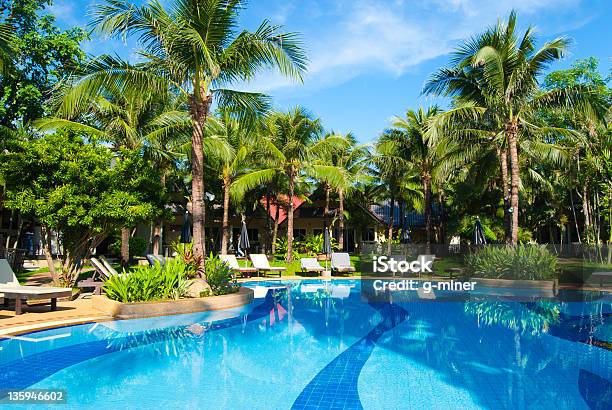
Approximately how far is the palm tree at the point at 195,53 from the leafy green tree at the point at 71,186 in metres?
1.29

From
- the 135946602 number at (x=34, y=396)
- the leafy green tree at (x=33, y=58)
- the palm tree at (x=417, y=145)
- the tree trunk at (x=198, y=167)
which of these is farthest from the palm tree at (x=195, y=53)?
the palm tree at (x=417, y=145)

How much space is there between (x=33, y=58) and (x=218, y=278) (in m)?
11.8

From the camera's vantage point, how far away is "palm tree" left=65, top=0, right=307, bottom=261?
9.85m

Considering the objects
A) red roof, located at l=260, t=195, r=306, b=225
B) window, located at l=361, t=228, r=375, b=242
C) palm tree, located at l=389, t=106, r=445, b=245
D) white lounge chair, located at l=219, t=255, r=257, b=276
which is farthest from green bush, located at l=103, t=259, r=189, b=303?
window, located at l=361, t=228, r=375, b=242

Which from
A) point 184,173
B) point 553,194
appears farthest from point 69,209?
point 553,194

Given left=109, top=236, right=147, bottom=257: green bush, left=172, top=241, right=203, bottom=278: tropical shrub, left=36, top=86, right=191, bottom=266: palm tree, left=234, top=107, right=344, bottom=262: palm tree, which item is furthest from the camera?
left=234, top=107, right=344, bottom=262: palm tree

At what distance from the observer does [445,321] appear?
934cm

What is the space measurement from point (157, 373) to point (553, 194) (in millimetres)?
26592

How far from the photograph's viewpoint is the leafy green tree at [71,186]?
1020 cm

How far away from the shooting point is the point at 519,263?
13.6 meters

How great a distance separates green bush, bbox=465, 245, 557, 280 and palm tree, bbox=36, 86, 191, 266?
11.0m

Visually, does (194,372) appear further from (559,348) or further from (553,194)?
(553,194)

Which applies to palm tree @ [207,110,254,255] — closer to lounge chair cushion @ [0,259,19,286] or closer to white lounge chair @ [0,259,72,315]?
lounge chair cushion @ [0,259,19,286]

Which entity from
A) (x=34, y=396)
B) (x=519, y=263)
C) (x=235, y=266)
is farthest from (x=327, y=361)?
(x=235, y=266)
